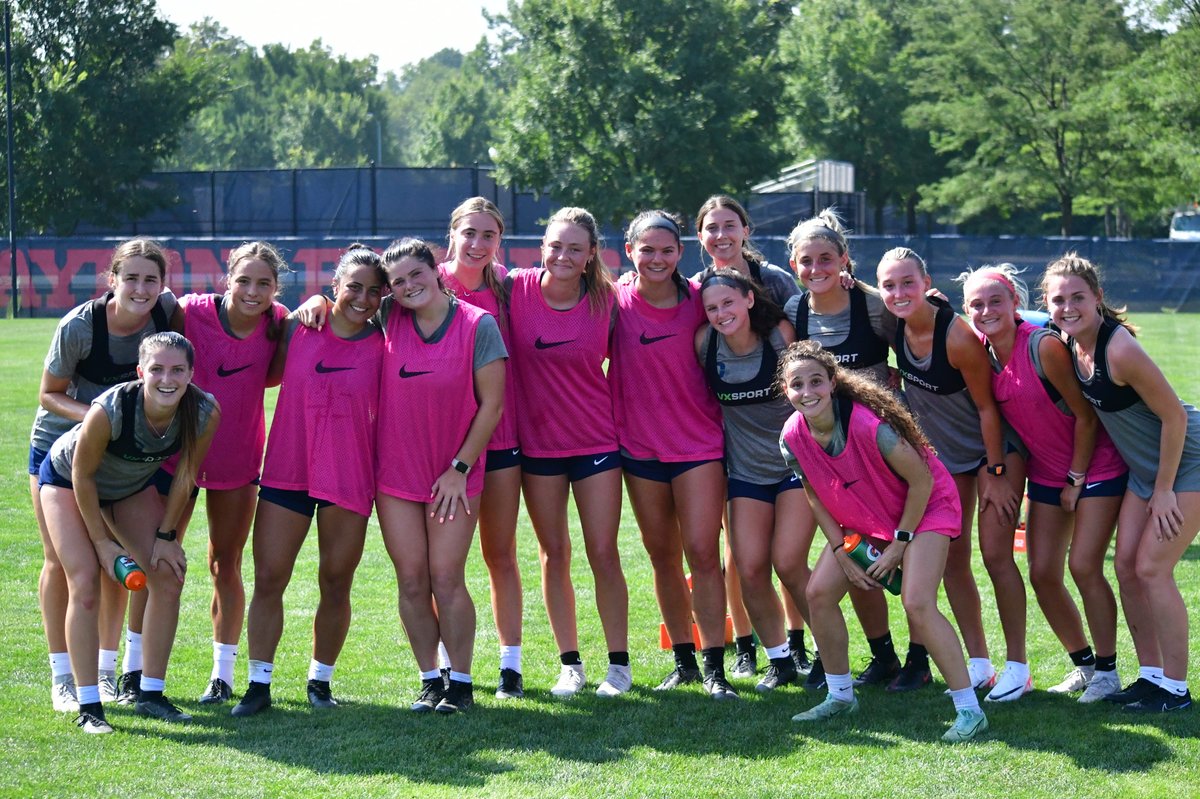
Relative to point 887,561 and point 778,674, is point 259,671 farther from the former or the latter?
point 887,561

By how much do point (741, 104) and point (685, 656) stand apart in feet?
110

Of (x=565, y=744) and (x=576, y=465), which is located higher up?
(x=576, y=465)

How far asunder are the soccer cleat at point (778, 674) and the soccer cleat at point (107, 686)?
270cm

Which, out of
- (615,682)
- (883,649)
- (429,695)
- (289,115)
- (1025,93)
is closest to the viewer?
(429,695)

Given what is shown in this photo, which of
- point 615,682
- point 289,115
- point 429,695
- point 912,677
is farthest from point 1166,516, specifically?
point 289,115

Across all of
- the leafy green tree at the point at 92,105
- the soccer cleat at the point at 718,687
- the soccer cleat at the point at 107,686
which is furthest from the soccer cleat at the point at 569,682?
the leafy green tree at the point at 92,105

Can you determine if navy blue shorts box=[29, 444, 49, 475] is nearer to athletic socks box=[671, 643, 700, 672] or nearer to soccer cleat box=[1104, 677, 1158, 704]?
athletic socks box=[671, 643, 700, 672]

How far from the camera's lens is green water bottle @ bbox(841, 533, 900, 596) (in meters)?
5.34

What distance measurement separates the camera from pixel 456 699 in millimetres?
5625

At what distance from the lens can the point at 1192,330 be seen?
25312 mm

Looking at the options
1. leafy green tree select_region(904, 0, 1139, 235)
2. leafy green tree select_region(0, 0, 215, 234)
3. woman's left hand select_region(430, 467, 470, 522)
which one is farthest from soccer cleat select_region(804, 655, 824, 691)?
leafy green tree select_region(0, 0, 215, 234)

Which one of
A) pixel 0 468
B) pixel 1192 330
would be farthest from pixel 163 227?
pixel 0 468

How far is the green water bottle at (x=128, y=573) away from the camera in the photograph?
205 inches

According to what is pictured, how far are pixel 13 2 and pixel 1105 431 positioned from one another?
44371 millimetres
